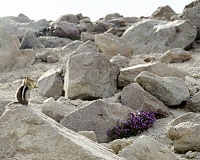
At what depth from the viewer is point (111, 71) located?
568 inches

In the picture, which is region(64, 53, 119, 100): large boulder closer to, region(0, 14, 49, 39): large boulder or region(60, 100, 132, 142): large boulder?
region(60, 100, 132, 142): large boulder

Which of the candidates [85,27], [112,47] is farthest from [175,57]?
[85,27]

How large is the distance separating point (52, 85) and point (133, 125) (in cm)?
494

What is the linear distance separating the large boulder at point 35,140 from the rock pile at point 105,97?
0.01 meters

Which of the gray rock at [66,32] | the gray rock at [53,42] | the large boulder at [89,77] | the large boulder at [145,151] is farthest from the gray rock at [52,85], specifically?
the gray rock at [66,32]

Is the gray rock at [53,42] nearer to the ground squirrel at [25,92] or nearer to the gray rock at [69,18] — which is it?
the gray rock at [69,18]

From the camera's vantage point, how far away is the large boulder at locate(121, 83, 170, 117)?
11.8 m

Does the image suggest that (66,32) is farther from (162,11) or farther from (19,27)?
(162,11)

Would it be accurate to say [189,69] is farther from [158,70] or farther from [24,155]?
[24,155]

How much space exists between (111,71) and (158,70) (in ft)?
5.23

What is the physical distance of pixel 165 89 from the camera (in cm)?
1245

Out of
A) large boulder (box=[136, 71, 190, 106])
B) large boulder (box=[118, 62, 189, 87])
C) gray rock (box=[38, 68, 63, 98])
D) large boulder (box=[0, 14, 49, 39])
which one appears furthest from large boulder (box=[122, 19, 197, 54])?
large boulder (box=[0, 14, 49, 39])

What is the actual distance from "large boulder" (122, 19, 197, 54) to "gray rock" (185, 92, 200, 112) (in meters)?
10.8

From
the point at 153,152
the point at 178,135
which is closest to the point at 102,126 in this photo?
the point at 178,135
